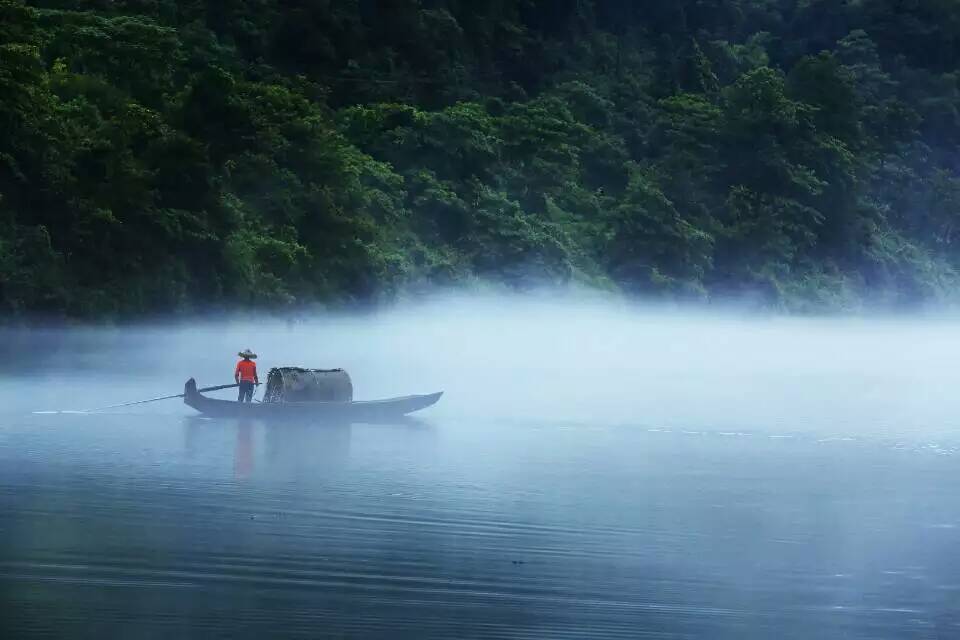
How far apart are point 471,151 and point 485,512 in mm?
45524

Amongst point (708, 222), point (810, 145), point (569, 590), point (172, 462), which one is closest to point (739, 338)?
point (708, 222)

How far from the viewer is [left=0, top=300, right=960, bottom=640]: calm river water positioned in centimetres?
1445

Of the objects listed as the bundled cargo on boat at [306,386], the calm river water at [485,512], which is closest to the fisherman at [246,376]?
the bundled cargo on boat at [306,386]

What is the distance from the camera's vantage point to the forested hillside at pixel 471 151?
51531mm

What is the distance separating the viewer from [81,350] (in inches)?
1694

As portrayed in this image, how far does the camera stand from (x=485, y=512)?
64.2 feet

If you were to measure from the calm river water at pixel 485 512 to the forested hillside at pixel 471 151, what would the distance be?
42.1 ft

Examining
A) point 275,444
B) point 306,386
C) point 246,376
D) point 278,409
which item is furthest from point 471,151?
point 275,444

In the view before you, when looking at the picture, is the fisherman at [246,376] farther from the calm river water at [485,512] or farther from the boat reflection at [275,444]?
the calm river water at [485,512]

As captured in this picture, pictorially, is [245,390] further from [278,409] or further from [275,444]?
[275,444]

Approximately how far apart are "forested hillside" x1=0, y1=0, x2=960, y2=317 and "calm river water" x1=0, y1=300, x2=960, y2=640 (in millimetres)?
12821

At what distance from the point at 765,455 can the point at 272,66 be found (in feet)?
165

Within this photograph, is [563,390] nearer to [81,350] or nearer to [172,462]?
[81,350]

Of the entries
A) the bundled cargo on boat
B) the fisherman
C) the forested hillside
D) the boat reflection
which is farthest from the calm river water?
the forested hillside
